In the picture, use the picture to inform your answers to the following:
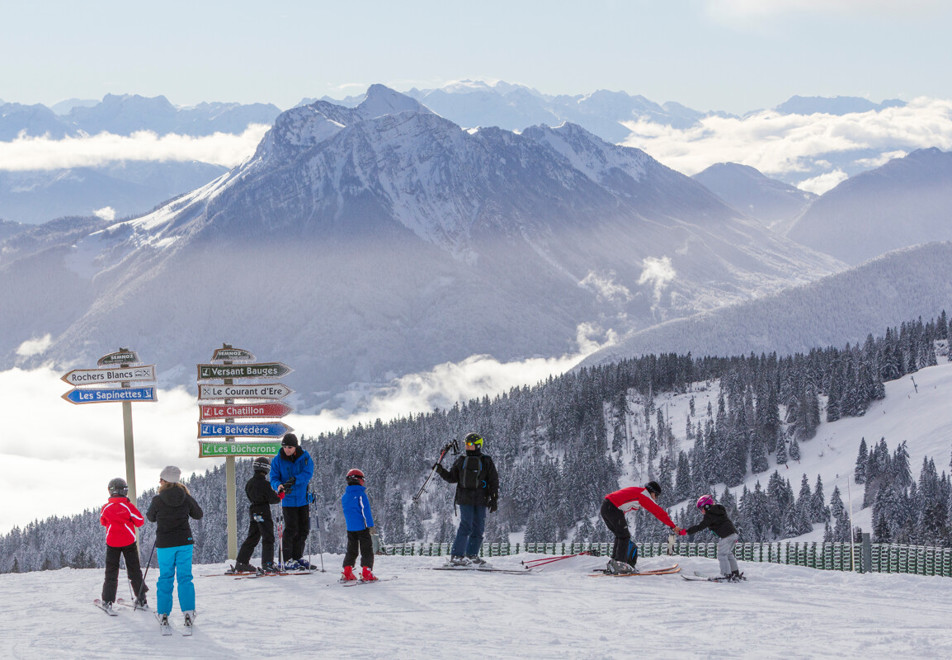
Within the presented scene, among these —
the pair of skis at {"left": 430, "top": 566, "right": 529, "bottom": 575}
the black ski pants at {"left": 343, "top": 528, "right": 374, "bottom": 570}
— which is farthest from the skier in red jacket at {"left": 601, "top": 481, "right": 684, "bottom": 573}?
the black ski pants at {"left": 343, "top": 528, "right": 374, "bottom": 570}

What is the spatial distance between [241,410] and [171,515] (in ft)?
40.2

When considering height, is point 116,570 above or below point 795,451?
above

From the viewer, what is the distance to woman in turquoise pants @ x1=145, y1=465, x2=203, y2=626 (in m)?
17.9

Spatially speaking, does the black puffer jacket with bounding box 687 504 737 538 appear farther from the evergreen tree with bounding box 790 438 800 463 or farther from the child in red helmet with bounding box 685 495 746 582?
the evergreen tree with bounding box 790 438 800 463

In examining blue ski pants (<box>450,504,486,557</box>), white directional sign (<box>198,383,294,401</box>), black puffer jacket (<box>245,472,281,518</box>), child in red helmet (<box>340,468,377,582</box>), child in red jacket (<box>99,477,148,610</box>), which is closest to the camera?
A: child in red jacket (<box>99,477,148,610</box>)

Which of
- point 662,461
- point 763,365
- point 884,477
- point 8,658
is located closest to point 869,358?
point 763,365

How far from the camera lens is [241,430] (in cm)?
3025

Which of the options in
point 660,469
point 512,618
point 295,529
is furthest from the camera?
point 660,469

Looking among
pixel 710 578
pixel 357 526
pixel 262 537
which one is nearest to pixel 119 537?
pixel 357 526

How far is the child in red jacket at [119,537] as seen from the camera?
63.1 ft

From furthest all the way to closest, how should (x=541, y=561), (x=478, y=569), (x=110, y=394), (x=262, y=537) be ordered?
(x=110, y=394), (x=541, y=561), (x=478, y=569), (x=262, y=537)

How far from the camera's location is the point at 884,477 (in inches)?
5148

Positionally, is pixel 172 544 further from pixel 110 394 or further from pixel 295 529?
pixel 110 394

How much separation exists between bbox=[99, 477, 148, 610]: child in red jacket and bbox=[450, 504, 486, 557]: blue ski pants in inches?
302
